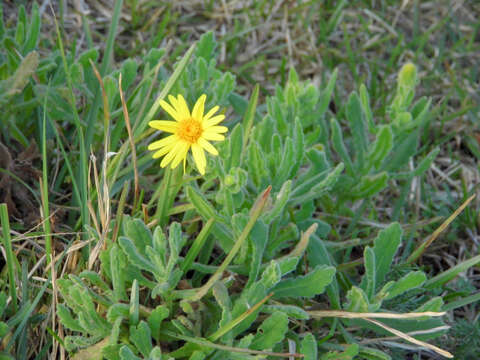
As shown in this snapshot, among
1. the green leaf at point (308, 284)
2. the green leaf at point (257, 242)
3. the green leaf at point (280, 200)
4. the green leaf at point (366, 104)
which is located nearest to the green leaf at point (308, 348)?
the green leaf at point (308, 284)

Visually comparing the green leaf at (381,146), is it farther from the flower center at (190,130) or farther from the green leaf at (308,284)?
the flower center at (190,130)

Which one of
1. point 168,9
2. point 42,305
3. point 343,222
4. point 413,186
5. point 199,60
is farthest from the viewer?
point 168,9

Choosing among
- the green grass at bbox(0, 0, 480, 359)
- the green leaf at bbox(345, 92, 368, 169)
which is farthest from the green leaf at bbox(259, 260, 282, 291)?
the green leaf at bbox(345, 92, 368, 169)

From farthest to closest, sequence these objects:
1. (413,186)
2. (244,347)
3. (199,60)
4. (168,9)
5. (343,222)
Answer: (168,9)
(413,186)
(343,222)
(199,60)
(244,347)

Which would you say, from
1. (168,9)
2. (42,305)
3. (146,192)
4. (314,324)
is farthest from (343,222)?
(168,9)

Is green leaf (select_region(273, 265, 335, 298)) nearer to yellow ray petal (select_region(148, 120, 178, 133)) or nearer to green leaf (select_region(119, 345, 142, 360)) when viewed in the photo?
green leaf (select_region(119, 345, 142, 360))

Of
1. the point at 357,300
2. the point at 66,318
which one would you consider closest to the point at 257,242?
the point at 357,300

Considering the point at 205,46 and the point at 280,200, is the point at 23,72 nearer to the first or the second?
the point at 205,46

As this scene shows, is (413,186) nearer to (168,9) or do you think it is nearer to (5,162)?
(168,9)
